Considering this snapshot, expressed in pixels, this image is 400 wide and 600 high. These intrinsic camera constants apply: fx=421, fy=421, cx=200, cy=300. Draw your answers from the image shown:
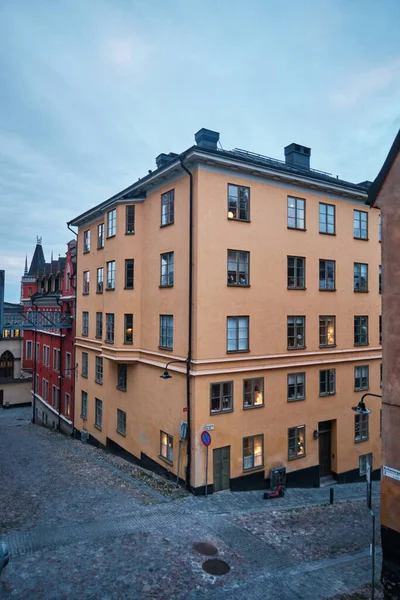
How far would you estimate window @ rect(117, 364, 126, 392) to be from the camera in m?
24.0

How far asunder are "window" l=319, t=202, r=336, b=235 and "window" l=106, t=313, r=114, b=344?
41.0 feet

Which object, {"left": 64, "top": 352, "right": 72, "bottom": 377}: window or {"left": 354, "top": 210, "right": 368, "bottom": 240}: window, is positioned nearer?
{"left": 354, "top": 210, "right": 368, "bottom": 240}: window

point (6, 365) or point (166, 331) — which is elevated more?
point (166, 331)

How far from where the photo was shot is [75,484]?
59.5 feet

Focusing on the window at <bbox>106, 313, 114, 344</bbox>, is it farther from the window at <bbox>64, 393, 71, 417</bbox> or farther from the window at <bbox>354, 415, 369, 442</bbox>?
the window at <bbox>354, 415, 369, 442</bbox>

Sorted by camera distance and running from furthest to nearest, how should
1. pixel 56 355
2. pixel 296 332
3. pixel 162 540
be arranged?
pixel 56 355 < pixel 296 332 < pixel 162 540

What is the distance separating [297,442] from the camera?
68.8 ft

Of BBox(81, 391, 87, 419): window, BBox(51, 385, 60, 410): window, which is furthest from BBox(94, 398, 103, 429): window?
BBox(51, 385, 60, 410): window

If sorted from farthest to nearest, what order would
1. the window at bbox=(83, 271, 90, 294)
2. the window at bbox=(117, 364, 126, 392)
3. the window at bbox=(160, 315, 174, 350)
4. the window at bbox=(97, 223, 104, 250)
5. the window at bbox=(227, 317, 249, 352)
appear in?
1. the window at bbox=(83, 271, 90, 294)
2. the window at bbox=(97, 223, 104, 250)
3. the window at bbox=(117, 364, 126, 392)
4. the window at bbox=(160, 315, 174, 350)
5. the window at bbox=(227, 317, 249, 352)

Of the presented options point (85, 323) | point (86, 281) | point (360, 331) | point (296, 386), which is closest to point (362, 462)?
point (296, 386)

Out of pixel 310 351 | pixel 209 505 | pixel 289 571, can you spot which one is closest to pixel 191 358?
pixel 209 505

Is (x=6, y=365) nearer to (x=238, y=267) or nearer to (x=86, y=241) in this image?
(x=86, y=241)

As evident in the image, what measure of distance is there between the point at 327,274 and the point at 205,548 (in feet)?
49.4

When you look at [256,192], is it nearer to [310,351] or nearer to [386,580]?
[310,351]
